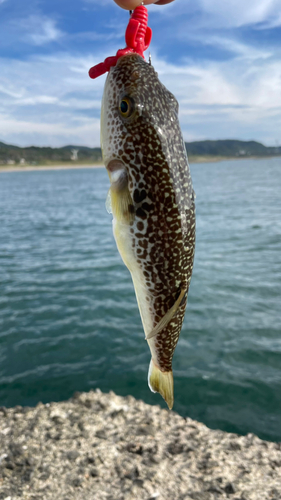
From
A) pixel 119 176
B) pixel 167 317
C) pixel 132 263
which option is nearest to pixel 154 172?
pixel 119 176

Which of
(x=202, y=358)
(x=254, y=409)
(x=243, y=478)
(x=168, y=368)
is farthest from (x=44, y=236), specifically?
(x=168, y=368)

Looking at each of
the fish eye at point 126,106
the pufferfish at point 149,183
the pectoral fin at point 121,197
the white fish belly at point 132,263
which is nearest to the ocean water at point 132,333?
the white fish belly at point 132,263

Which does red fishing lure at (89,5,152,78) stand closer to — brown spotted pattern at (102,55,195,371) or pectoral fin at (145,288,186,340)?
brown spotted pattern at (102,55,195,371)

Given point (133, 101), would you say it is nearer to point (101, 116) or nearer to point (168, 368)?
point (101, 116)

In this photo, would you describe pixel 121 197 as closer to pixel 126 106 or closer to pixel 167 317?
pixel 126 106

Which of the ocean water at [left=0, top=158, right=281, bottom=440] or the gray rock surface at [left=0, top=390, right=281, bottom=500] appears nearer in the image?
the gray rock surface at [left=0, top=390, right=281, bottom=500]

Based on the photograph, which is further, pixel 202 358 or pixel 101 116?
pixel 202 358

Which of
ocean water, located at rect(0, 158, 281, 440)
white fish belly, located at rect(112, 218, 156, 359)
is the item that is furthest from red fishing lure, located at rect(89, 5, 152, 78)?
ocean water, located at rect(0, 158, 281, 440)
